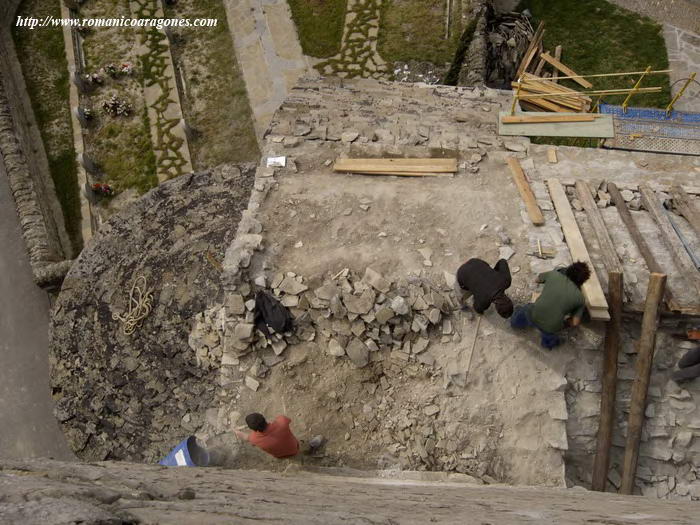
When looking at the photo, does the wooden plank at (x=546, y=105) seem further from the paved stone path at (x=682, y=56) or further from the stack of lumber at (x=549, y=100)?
the paved stone path at (x=682, y=56)

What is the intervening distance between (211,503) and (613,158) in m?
9.42

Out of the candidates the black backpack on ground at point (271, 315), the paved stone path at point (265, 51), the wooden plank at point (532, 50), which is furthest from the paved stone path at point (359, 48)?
the black backpack on ground at point (271, 315)

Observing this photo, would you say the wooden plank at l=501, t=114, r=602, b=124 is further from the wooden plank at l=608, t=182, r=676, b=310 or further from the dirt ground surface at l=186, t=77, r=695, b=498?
the wooden plank at l=608, t=182, r=676, b=310

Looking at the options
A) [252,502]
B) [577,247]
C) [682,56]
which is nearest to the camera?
[252,502]

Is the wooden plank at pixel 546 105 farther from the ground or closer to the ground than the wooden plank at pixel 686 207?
farther from the ground

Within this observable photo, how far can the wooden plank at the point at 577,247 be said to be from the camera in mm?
6609

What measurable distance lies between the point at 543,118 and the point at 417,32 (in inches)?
254

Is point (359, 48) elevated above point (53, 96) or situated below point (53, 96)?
above

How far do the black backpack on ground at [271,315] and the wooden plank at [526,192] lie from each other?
4427mm

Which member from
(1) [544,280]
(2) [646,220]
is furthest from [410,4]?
(1) [544,280]

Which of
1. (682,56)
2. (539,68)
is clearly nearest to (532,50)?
(539,68)

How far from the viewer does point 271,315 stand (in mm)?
7145

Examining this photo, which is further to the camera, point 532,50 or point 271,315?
point 532,50

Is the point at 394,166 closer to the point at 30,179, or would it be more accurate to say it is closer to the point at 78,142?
the point at 30,179
